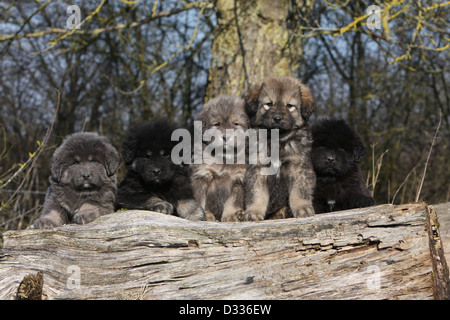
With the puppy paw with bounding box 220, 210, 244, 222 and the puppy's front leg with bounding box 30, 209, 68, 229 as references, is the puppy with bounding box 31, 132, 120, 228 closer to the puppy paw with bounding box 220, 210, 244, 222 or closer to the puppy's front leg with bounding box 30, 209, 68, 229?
the puppy's front leg with bounding box 30, 209, 68, 229

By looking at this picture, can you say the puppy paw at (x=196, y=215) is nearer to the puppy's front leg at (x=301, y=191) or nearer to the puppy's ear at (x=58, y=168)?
the puppy's front leg at (x=301, y=191)

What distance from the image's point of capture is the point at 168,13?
8938mm

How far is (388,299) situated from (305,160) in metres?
1.71

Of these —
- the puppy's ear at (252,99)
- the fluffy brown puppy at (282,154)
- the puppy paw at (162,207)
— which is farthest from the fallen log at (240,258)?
the puppy's ear at (252,99)

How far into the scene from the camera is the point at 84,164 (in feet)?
16.2

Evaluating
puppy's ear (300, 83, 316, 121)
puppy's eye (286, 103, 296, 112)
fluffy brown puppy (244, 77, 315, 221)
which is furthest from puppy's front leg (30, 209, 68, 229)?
puppy's ear (300, 83, 316, 121)

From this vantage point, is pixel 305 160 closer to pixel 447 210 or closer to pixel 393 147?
pixel 447 210

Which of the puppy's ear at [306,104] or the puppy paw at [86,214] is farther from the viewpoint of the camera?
the puppy's ear at [306,104]

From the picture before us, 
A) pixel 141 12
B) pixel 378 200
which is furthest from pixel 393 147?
pixel 141 12

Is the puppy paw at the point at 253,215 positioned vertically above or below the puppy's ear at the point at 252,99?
below

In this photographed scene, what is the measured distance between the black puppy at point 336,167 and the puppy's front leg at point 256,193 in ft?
1.76

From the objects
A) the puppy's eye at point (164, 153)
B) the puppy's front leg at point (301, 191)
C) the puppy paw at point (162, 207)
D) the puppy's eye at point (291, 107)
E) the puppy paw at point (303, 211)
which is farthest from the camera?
the puppy's eye at point (291, 107)

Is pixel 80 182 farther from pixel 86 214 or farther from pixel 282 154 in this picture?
pixel 282 154

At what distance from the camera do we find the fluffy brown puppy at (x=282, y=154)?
4.89 meters
